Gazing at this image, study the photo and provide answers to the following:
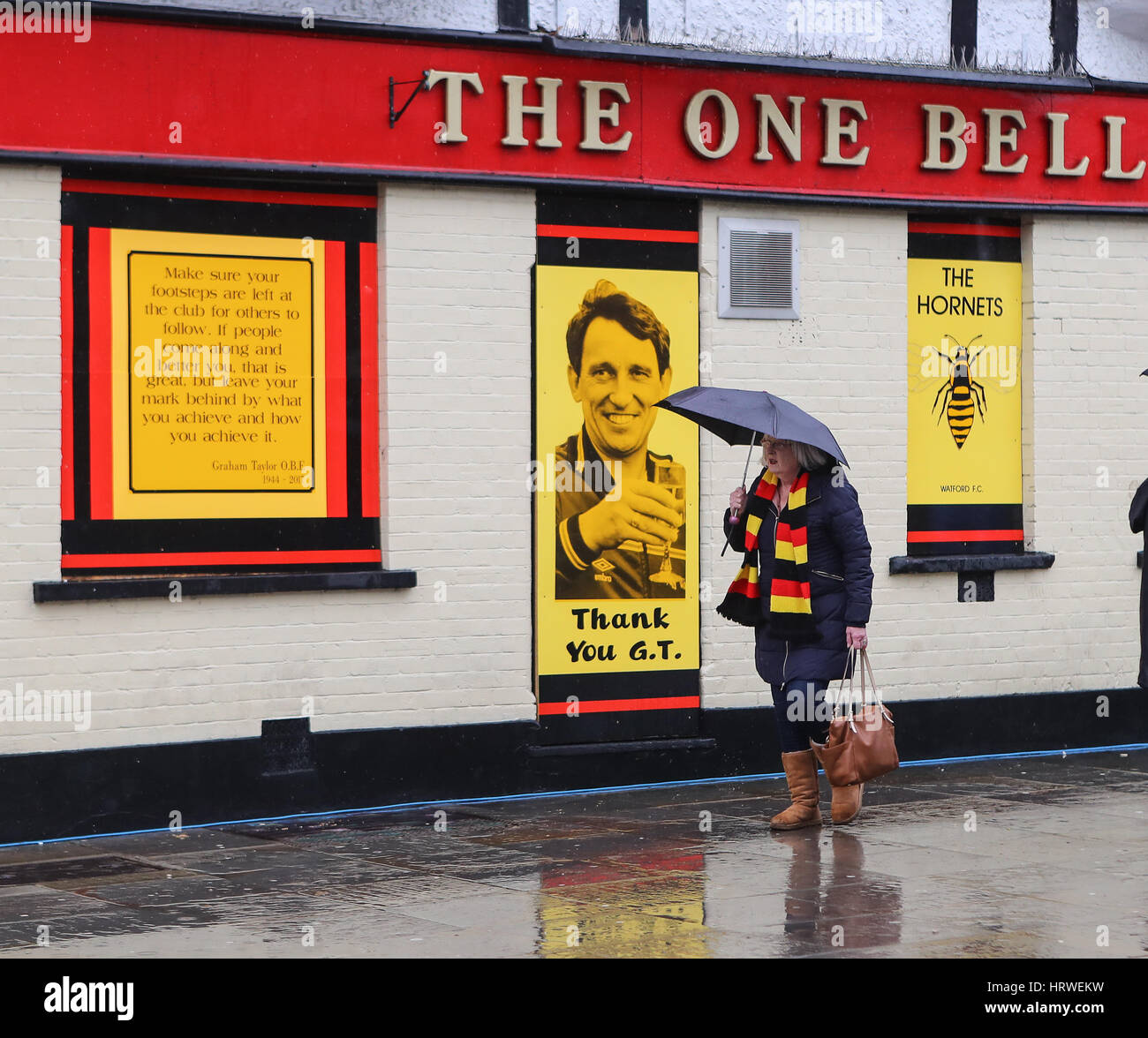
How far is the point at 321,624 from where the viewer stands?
31.4 feet

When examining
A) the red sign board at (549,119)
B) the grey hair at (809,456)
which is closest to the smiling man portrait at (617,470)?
the red sign board at (549,119)

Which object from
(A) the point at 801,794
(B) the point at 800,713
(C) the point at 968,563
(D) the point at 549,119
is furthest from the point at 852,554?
(D) the point at 549,119

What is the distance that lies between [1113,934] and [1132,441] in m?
5.84

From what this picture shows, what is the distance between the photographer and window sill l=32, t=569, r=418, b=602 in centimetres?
891

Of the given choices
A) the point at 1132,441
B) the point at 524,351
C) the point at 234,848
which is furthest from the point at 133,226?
the point at 1132,441

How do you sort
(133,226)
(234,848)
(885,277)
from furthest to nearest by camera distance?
(885,277) < (133,226) < (234,848)

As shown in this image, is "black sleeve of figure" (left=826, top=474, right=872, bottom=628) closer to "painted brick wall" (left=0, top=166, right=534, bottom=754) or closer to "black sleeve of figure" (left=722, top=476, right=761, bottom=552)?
"black sleeve of figure" (left=722, top=476, right=761, bottom=552)

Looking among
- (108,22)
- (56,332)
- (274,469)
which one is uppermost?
(108,22)

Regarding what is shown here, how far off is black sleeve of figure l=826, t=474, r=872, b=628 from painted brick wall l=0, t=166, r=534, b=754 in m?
2.07

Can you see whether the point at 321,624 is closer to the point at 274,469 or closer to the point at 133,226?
the point at 274,469

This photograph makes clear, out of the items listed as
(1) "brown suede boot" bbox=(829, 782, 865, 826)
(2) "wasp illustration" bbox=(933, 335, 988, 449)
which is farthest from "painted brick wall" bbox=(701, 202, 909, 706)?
(1) "brown suede boot" bbox=(829, 782, 865, 826)

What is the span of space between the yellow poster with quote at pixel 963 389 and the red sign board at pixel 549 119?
0.39 meters

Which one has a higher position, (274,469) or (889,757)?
(274,469)

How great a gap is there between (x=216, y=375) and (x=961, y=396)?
15.6 feet
